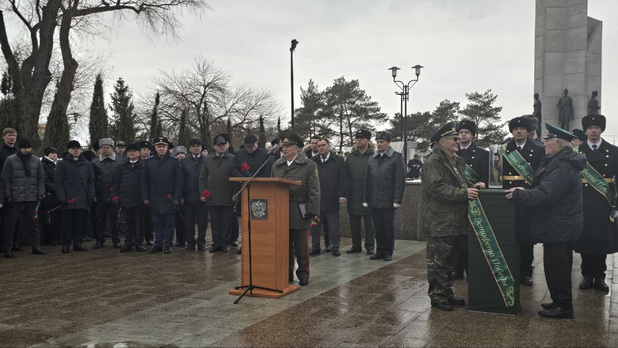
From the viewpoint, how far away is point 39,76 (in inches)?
1062

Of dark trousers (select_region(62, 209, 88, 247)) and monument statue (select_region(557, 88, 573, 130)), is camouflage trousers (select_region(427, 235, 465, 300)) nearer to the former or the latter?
dark trousers (select_region(62, 209, 88, 247))

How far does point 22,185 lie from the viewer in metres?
10.1

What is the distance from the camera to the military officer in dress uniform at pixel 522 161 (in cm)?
701

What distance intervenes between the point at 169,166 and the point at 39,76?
2026cm

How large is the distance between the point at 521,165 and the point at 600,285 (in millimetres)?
1756

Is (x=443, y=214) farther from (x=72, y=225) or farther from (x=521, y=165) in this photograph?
(x=72, y=225)

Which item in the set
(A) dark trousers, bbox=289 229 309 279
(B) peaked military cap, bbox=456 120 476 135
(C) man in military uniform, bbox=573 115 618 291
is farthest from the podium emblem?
(C) man in military uniform, bbox=573 115 618 291

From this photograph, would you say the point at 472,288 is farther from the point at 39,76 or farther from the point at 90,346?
the point at 39,76

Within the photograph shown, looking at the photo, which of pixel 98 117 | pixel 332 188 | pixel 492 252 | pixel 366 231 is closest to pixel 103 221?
pixel 332 188

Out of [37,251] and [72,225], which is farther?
[72,225]

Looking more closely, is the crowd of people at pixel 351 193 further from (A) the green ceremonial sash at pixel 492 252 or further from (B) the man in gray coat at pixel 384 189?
(A) the green ceremonial sash at pixel 492 252

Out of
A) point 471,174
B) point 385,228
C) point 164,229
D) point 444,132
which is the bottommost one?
point 164,229

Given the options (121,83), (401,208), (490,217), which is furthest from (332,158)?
(121,83)

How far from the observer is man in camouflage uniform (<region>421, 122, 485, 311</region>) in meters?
5.77
